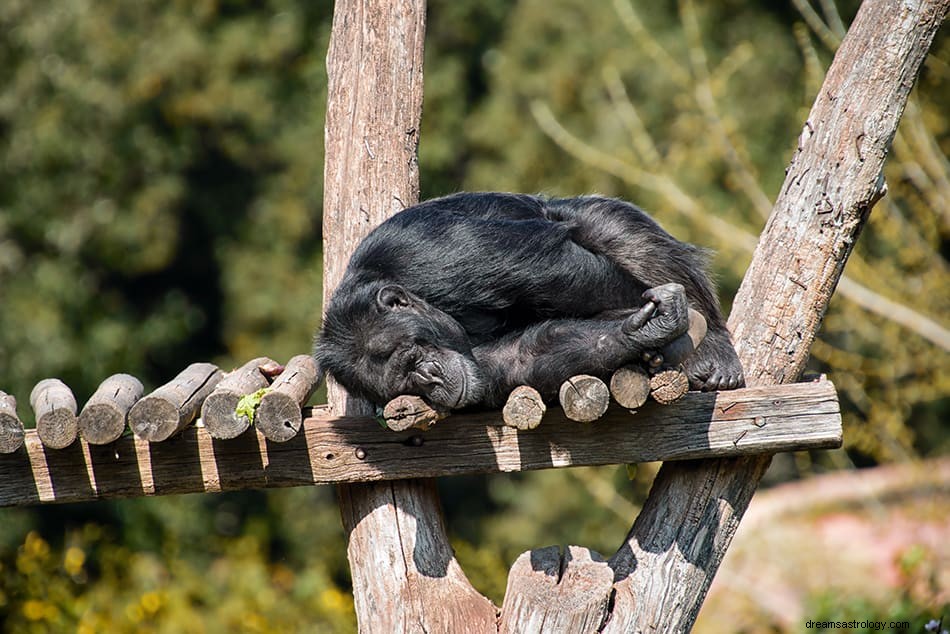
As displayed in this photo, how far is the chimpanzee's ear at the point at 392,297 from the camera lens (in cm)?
323

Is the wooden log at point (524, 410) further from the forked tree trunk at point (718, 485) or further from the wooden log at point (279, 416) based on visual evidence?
the wooden log at point (279, 416)

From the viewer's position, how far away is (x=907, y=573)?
5676 mm

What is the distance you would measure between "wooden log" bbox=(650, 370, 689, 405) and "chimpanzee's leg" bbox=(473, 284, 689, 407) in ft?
0.27

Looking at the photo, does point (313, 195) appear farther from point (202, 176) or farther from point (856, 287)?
point (856, 287)

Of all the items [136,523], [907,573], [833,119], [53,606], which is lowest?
[136,523]

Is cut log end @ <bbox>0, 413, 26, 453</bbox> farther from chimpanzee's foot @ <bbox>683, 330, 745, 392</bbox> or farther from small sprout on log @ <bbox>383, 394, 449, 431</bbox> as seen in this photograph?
chimpanzee's foot @ <bbox>683, 330, 745, 392</bbox>

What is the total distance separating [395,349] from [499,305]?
0.39 meters

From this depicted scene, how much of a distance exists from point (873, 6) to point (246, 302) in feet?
32.5

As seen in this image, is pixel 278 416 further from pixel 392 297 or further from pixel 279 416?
pixel 392 297

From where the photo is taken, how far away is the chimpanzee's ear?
10.6 feet

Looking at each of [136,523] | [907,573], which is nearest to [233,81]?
[136,523]

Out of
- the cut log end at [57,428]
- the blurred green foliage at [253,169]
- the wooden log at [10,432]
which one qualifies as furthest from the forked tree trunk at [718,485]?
the blurred green foliage at [253,169]

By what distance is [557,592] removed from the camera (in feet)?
10.9

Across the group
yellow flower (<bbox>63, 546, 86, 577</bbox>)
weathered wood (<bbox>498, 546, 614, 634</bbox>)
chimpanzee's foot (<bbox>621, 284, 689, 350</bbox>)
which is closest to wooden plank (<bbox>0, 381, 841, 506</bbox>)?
weathered wood (<bbox>498, 546, 614, 634</bbox>)
